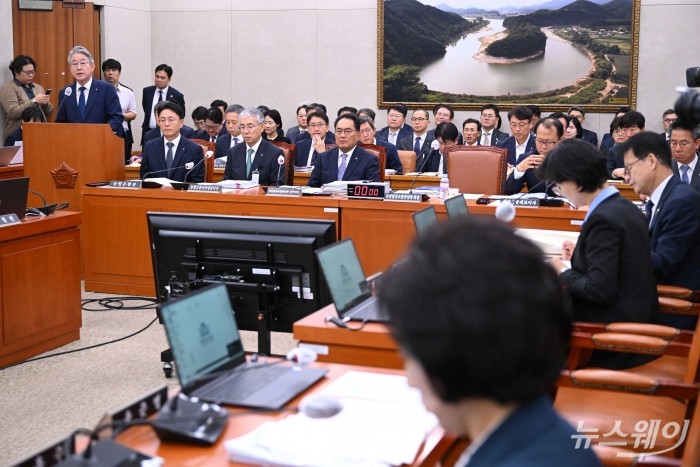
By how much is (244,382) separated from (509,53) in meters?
8.50

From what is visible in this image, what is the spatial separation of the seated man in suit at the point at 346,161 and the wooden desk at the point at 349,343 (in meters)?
3.71

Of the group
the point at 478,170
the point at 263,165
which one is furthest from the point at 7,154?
the point at 478,170

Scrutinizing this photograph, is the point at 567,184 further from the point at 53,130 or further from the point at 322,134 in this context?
the point at 322,134

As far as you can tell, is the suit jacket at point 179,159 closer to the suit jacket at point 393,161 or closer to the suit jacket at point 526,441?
the suit jacket at point 393,161

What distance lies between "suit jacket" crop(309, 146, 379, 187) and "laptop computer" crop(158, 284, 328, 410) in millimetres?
4143

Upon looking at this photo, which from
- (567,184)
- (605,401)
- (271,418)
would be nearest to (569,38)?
(567,184)

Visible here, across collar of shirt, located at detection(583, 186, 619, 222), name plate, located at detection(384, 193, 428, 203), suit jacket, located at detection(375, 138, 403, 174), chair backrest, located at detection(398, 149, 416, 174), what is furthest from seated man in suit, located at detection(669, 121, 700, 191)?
chair backrest, located at detection(398, 149, 416, 174)

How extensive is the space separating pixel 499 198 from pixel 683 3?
529 cm

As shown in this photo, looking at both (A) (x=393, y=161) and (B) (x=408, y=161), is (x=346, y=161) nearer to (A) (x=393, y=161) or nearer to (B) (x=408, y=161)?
(A) (x=393, y=161)

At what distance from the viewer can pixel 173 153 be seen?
20.5 ft

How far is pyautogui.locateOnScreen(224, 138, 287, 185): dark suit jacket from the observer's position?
20.5 ft

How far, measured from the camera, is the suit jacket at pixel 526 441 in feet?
3.15

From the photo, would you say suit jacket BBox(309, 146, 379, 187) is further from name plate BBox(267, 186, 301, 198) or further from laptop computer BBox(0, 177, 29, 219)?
laptop computer BBox(0, 177, 29, 219)

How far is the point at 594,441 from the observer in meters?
2.22
